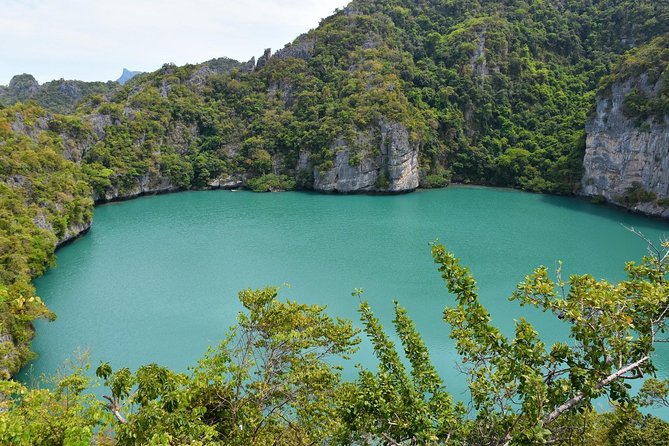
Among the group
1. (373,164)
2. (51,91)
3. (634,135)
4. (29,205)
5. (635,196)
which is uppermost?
(51,91)

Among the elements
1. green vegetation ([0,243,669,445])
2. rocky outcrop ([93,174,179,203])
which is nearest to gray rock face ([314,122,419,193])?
rocky outcrop ([93,174,179,203])

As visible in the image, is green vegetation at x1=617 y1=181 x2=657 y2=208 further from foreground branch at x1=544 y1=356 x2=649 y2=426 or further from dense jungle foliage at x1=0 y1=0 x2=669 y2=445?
foreground branch at x1=544 y1=356 x2=649 y2=426

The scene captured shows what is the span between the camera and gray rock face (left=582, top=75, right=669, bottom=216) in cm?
3212

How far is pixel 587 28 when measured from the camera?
52344 mm

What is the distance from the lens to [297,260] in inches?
940

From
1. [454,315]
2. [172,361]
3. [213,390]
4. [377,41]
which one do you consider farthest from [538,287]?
[377,41]

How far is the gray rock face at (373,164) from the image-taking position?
138ft

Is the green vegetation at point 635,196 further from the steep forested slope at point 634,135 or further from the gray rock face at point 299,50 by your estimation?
the gray rock face at point 299,50

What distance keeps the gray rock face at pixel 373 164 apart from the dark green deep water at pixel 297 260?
3.27 metres

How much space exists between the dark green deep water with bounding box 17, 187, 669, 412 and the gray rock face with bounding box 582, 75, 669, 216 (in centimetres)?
212

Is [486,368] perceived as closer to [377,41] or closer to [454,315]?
[454,315]

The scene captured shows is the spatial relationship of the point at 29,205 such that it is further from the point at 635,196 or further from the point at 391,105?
the point at 635,196

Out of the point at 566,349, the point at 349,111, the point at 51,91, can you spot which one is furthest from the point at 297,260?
the point at 51,91

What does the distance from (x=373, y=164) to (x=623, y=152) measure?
1969 centimetres
